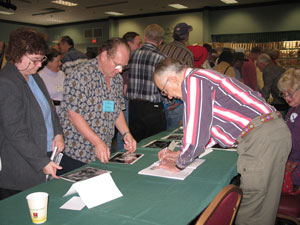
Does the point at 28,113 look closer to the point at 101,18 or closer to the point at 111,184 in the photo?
the point at 111,184

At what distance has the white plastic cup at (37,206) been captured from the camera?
3.63ft

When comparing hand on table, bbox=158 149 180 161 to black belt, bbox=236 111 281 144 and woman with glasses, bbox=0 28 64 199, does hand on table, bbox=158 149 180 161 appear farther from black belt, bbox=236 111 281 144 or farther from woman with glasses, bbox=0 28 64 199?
woman with glasses, bbox=0 28 64 199

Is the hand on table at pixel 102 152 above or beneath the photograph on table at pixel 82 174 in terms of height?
above

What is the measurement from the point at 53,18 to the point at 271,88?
1118 centimetres

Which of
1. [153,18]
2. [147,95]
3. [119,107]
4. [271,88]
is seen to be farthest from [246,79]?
[153,18]

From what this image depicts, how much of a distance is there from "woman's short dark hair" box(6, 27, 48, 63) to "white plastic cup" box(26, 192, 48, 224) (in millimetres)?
880

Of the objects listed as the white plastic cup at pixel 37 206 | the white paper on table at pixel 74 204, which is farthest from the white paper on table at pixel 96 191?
the white plastic cup at pixel 37 206

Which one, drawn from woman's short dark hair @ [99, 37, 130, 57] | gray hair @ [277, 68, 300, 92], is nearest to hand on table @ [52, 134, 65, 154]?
woman's short dark hair @ [99, 37, 130, 57]

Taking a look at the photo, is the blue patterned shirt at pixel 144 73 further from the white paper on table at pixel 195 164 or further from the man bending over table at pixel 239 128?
the man bending over table at pixel 239 128

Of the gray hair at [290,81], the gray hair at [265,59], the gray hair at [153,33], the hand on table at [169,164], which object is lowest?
the hand on table at [169,164]

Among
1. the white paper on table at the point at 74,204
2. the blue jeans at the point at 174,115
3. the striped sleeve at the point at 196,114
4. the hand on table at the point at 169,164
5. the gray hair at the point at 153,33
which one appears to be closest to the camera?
the white paper on table at the point at 74,204

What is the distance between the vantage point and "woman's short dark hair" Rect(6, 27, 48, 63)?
1.63 metres

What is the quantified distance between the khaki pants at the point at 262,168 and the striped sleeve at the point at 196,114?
279mm

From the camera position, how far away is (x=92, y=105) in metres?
2.01
